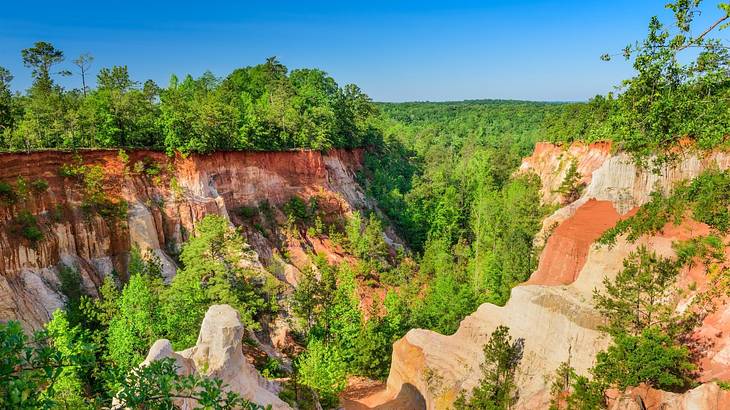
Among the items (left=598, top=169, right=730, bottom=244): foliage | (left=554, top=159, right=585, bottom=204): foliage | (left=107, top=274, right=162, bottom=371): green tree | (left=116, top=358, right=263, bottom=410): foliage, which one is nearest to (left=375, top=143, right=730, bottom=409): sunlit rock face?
(left=598, top=169, right=730, bottom=244): foliage

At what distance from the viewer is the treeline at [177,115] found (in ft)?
105

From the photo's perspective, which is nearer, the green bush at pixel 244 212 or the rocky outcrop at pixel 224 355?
the rocky outcrop at pixel 224 355

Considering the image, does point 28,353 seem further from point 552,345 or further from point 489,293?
point 489,293

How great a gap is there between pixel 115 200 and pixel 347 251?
825 inches

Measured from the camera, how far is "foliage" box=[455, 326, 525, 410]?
803 inches

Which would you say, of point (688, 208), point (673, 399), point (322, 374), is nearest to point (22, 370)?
point (322, 374)

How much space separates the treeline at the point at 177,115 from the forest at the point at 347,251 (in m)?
0.17

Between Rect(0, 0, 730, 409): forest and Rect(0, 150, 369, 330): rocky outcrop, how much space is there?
46.3 inches

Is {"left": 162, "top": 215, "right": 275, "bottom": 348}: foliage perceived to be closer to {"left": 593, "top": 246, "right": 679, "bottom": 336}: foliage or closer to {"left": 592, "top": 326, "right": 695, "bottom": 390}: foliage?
{"left": 592, "top": 326, "right": 695, "bottom": 390}: foliage

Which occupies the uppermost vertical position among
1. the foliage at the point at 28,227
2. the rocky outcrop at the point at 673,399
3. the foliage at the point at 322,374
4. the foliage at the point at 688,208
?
the foliage at the point at 688,208

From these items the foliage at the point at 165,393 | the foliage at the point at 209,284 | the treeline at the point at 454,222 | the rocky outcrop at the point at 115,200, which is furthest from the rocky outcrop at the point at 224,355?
the treeline at the point at 454,222

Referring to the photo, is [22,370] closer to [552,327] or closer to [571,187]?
[552,327]

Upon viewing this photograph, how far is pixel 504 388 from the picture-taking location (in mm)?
21078

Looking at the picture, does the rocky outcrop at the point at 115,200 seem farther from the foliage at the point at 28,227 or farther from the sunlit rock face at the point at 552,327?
the sunlit rock face at the point at 552,327
